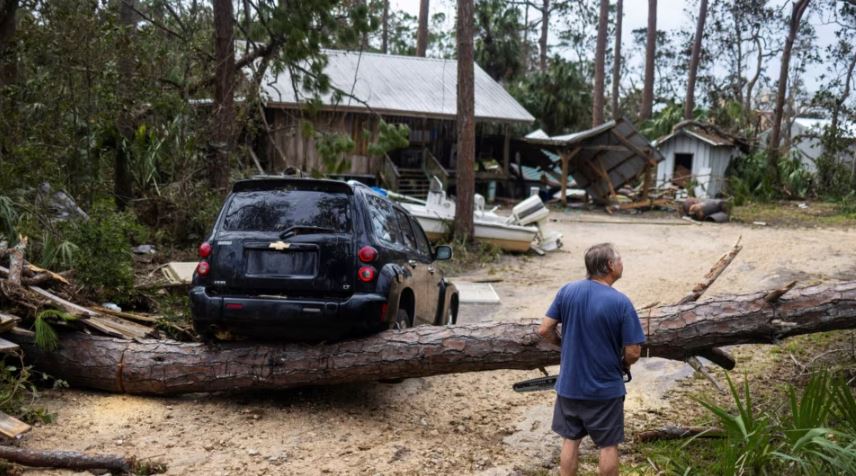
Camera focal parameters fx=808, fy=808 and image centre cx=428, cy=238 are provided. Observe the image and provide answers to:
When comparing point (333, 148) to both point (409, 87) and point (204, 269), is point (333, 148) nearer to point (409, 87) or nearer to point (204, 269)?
point (204, 269)

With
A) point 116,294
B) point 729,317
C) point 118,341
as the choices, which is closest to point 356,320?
point 118,341

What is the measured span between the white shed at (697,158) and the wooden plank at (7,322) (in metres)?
24.4

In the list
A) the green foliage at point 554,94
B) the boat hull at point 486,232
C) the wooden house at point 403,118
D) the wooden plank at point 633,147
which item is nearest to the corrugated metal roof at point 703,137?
the green foliage at point 554,94

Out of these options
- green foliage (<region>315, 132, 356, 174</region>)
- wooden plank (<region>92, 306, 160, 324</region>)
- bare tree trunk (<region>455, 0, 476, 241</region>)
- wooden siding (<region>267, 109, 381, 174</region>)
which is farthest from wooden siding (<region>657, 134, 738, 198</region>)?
wooden plank (<region>92, 306, 160, 324</region>)

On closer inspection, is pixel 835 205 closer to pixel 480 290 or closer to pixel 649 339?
pixel 480 290

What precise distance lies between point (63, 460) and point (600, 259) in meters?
3.49

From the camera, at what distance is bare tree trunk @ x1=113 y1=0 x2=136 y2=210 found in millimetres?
12758

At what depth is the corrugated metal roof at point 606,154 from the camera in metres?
23.8

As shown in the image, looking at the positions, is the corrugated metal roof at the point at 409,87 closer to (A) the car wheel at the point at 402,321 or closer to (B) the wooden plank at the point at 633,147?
(B) the wooden plank at the point at 633,147

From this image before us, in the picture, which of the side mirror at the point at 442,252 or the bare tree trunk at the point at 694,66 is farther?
the bare tree trunk at the point at 694,66

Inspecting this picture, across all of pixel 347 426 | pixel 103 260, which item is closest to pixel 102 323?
pixel 103 260

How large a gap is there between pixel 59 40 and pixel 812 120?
120 ft

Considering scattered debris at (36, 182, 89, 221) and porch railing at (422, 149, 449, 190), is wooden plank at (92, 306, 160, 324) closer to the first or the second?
scattered debris at (36, 182, 89, 221)

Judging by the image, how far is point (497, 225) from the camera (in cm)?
1683
